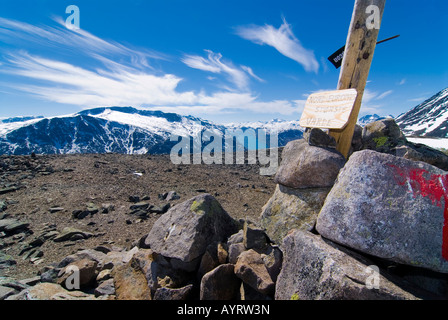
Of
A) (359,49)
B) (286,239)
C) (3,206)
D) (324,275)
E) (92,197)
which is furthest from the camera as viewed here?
(92,197)

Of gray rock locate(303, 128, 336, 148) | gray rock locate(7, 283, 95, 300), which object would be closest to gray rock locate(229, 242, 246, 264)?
gray rock locate(303, 128, 336, 148)

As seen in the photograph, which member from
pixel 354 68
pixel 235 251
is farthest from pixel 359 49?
pixel 235 251

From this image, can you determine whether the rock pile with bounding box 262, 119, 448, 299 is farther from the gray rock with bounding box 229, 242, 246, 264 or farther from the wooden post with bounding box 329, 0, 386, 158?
the wooden post with bounding box 329, 0, 386, 158

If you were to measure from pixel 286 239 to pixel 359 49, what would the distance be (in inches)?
230

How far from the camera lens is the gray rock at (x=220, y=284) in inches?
209

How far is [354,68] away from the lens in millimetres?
6488

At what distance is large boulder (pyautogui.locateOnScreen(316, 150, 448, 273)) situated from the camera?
3576 millimetres

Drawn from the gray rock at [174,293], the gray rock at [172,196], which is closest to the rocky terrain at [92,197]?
the gray rock at [172,196]

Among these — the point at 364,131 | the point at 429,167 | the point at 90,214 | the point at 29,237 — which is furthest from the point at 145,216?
the point at 429,167

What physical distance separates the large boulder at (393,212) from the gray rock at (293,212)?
1.45 metres

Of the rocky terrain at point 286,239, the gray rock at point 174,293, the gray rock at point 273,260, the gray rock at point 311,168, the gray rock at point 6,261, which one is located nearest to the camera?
the rocky terrain at point 286,239

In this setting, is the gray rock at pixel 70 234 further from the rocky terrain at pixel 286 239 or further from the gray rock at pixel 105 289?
the gray rock at pixel 105 289

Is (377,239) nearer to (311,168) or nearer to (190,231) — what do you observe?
(311,168)

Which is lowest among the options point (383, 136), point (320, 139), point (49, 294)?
point (49, 294)
